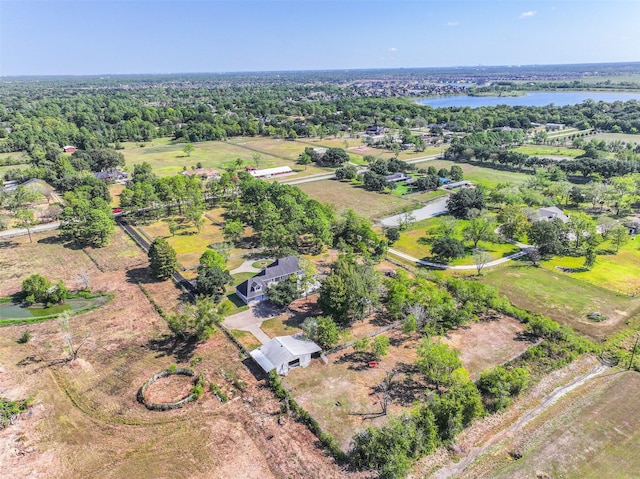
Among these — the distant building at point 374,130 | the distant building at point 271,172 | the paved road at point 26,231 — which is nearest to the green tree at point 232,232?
the paved road at point 26,231

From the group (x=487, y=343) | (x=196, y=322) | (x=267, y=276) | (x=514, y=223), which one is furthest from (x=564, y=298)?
(x=196, y=322)

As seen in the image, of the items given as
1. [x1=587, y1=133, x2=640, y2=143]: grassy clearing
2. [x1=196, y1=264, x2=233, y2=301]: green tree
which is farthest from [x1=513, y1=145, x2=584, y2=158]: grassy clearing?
[x1=196, y1=264, x2=233, y2=301]: green tree

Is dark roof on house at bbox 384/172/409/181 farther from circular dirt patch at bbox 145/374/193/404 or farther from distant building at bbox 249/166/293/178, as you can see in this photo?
circular dirt patch at bbox 145/374/193/404

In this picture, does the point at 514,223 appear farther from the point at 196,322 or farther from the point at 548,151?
the point at 548,151

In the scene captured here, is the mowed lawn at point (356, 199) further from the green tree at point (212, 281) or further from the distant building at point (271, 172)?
the green tree at point (212, 281)

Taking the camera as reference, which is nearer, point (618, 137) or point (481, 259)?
point (481, 259)

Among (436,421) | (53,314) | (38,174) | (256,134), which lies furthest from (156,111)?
(436,421)
